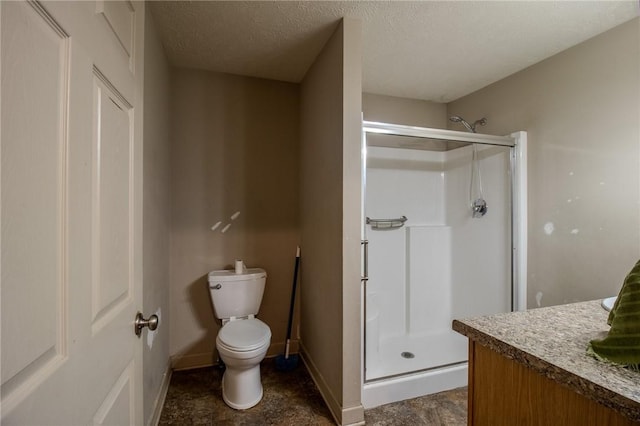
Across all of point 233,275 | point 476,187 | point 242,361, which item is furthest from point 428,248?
point 242,361

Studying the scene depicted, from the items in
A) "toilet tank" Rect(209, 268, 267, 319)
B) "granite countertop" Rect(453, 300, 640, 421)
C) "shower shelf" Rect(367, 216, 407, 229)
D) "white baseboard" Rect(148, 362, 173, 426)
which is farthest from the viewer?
"shower shelf" Rect(367, 216, 407, 229)

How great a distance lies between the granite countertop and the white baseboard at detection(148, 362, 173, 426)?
5.55 feet

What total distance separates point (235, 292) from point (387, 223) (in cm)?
141

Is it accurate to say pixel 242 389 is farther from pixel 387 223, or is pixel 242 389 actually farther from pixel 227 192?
pixel 387 223

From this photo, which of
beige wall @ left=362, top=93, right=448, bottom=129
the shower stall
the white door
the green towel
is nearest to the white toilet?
the shower stall

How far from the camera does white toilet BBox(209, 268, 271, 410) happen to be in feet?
5.78

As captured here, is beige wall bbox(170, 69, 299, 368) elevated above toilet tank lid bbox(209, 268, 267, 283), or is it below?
above

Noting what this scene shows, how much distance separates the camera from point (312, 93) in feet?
7.23

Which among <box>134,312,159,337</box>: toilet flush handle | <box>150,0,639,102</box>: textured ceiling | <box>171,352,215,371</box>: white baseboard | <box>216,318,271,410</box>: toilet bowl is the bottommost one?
<box>171,352,215,371</box>: white baseboard

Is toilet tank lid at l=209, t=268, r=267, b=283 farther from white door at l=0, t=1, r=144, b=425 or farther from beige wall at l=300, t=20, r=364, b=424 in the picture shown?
white door at l=0, t=1, r=144, b=425

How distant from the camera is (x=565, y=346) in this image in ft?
2.41

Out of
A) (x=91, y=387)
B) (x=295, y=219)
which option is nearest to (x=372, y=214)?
(x=295, y=219)

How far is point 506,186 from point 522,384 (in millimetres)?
1882

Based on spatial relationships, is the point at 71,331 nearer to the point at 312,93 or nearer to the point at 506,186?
the point at 312,93
